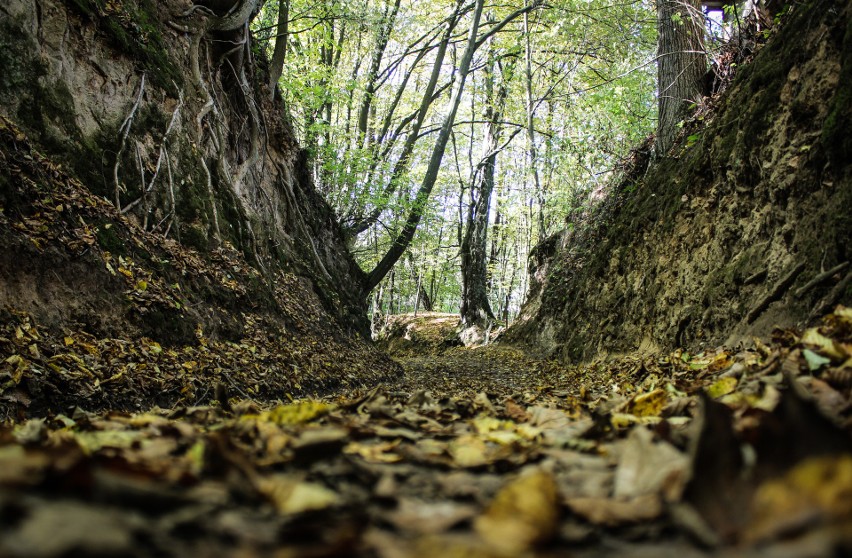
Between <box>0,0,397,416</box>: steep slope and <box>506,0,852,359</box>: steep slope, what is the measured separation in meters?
3.78

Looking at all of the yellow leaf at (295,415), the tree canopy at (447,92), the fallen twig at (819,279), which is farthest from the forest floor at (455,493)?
the tree canopy at (447,92)

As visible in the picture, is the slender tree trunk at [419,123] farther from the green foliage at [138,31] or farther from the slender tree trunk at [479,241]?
the green foliage at [138,31]

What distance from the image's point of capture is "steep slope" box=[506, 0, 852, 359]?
9.75ft

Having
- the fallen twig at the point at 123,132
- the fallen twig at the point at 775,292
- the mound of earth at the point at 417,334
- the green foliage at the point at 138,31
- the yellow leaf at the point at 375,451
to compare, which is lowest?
the mound of earth at the point at 417,334

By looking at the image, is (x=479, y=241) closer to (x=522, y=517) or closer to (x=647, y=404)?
(x=647, y=404)

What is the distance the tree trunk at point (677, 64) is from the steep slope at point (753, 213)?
0.55 metres

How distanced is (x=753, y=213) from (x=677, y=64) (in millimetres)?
4458

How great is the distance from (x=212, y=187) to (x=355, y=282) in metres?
6.34

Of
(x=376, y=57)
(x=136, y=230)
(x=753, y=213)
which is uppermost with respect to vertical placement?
(x=376, y=57)

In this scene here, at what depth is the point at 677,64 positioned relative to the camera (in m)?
7.50

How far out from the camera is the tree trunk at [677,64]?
7246mm

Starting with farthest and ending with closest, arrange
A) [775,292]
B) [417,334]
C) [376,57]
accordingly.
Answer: [417,334] → [376,57] → [775,292]

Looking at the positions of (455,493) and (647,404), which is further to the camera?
(647,404)

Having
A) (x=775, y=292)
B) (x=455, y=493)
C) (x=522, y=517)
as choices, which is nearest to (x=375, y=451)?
(x=455, y=493)
